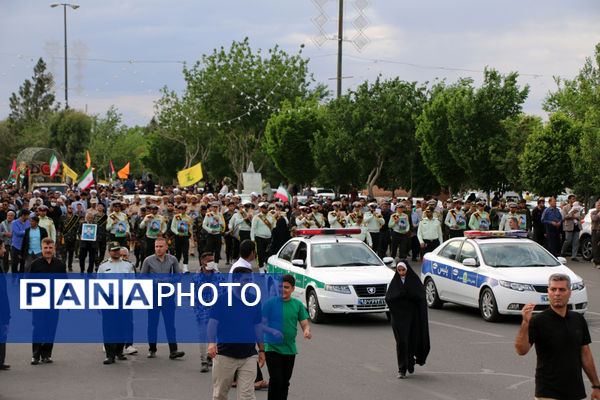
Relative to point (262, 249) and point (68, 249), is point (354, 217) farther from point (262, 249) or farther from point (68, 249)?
point (68, 249)

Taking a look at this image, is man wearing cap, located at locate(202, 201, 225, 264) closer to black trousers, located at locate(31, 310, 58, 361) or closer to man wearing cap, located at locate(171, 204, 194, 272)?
man wearing cap, located at locate(171, 204, 194, 272)

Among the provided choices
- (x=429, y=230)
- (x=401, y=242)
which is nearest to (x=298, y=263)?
(x=429, y=230)

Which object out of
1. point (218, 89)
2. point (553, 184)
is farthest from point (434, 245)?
point (218, 89)

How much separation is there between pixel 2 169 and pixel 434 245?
3385 inches

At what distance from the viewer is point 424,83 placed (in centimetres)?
4153

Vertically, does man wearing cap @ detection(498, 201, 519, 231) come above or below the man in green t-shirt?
above

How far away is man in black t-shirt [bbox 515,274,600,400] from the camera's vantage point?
230 inches

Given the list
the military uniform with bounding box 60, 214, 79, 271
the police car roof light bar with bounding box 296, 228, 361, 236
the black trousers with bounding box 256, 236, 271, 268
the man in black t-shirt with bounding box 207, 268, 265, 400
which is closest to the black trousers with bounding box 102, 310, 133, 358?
the man in black t-shirt with bounding box 207, 268, 265, 400

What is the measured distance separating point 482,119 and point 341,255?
21.0 m

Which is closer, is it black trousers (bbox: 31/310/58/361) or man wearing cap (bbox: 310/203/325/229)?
black trousers (bbox: 31/310/58/361)

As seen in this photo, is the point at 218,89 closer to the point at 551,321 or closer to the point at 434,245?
the point at 434,245

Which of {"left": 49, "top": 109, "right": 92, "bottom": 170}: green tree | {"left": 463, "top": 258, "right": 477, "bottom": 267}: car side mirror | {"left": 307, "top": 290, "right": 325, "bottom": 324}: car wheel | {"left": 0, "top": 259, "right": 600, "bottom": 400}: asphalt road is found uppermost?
{"left": 49, "top": 109, "right": 92, "bottom": 170}: green tree

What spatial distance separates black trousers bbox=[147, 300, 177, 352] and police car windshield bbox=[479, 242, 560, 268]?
20.1 feet

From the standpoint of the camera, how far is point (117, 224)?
19812 mm
